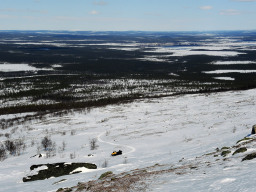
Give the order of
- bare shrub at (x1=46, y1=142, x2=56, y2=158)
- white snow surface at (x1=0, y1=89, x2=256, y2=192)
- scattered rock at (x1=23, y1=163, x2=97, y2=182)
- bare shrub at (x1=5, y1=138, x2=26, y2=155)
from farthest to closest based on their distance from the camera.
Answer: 1. bare shrub at (x1=5, y1=138, x2=26, y2=155)
2. bare shrub at (x1=46, y1=142, x2=56, y2=158)
3. scattered rock at (x1=23, y1=163, x2=97, y2=182)
4. white snow surface at (x1=0, y1=89, x2=256, y2=192)

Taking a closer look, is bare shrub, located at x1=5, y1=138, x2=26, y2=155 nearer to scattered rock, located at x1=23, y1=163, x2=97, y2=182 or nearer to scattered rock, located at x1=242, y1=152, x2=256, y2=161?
scattered rock, located at x1=23, y1=163, x2=97, y2=182

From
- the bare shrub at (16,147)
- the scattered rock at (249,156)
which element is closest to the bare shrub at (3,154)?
the bare shrub at (16,147)

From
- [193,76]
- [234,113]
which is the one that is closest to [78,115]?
[234,113]

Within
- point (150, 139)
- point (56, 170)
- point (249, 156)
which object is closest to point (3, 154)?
point (56, 170)

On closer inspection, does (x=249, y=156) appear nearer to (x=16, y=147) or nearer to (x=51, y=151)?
(x=51, y=151)

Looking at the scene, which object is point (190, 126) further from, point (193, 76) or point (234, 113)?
point (193, 76)

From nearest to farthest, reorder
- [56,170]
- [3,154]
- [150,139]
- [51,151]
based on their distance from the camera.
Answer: [56,170], [3,154], [51,151], [150,139]

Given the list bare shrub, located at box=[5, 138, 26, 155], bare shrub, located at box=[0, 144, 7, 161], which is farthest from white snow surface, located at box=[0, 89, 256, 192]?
bare shrub, located at box=[5, 138, 26, 155]

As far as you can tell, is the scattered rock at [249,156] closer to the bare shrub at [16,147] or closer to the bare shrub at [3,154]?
the bare shrub at [3,154]
